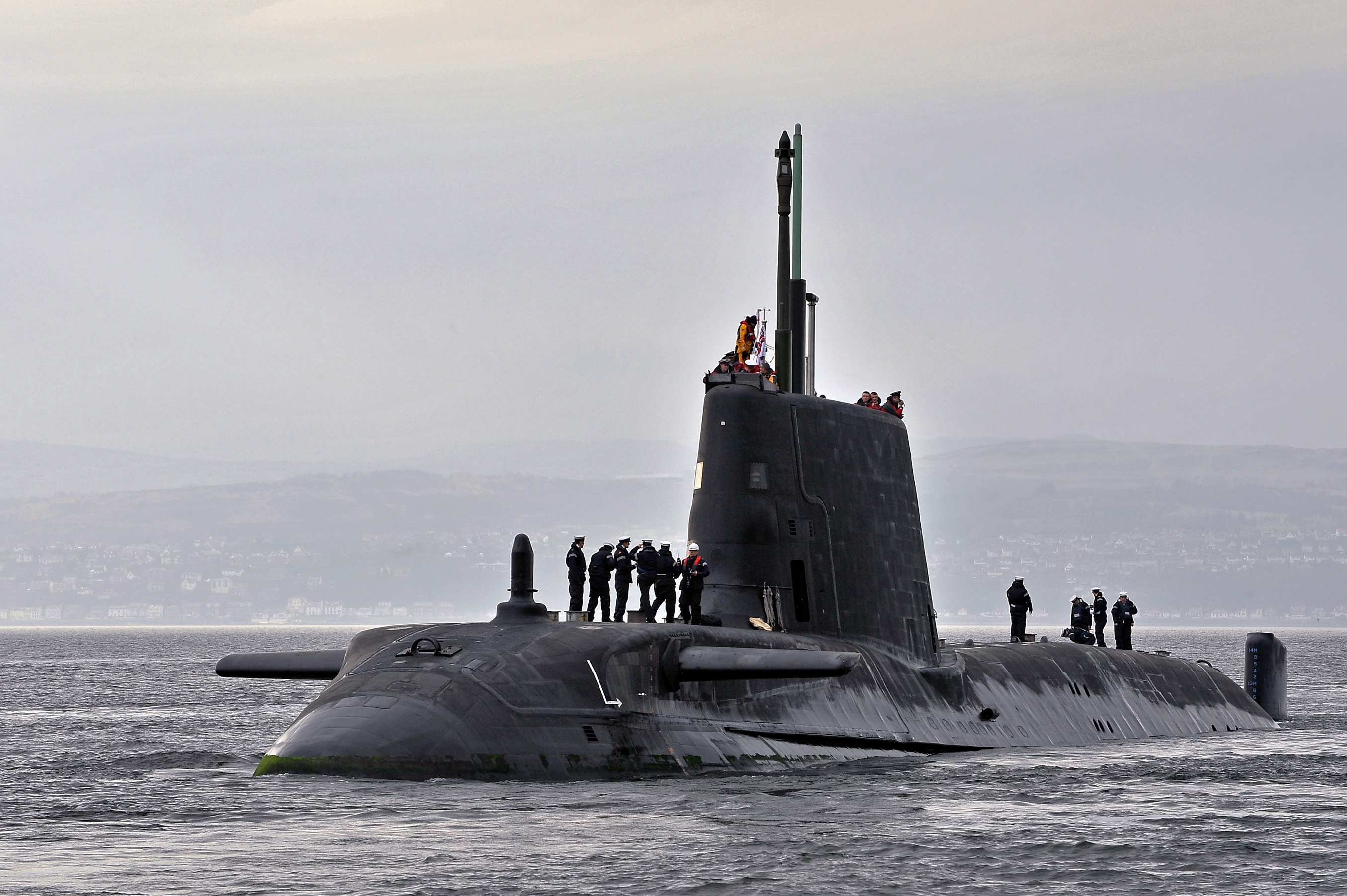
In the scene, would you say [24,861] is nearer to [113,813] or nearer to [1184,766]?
[113,813]

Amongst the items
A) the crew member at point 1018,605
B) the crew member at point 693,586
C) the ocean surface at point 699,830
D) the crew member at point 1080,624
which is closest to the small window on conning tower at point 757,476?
the crew member at point 693,586

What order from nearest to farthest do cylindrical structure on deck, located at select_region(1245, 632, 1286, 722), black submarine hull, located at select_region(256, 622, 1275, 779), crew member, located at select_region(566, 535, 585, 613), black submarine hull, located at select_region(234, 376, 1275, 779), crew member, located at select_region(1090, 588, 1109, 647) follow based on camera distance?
black submarine hull, located at select_region(256, 622, 1275, 779), black submarine hull, located at select_region(234, 376, 1275, 779), crew member, located at select_region(566, 535, 585, 613), crew member, located at select_region(1090, 588, 1109, 647), cylindrical structure on deck, located at select_region(1245, 632, 1286, 722)

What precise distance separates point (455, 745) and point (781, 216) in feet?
33.3

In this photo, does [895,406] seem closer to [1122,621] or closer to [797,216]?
[797,216]

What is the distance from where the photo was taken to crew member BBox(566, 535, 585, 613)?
22.3 m

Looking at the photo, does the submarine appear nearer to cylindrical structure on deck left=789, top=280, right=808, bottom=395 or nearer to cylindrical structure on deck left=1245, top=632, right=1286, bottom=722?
cylindrical structure on deck left=789, top=280, right=808, bottom=395

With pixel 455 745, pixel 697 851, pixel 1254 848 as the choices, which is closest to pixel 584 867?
pixel 697 851

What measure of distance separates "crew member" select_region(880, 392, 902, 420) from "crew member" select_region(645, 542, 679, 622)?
436 centimetres

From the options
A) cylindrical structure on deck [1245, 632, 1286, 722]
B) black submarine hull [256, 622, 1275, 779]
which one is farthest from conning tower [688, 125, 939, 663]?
cylindrical structure on deck [1245, 632, 1286, 722]

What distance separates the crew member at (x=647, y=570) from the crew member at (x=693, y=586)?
0.68m

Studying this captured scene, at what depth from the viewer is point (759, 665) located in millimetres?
16562

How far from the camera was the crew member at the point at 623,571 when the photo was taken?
2142 cm

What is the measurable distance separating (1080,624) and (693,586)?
14.6 m

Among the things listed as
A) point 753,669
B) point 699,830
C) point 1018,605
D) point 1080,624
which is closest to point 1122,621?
point 1080,624
